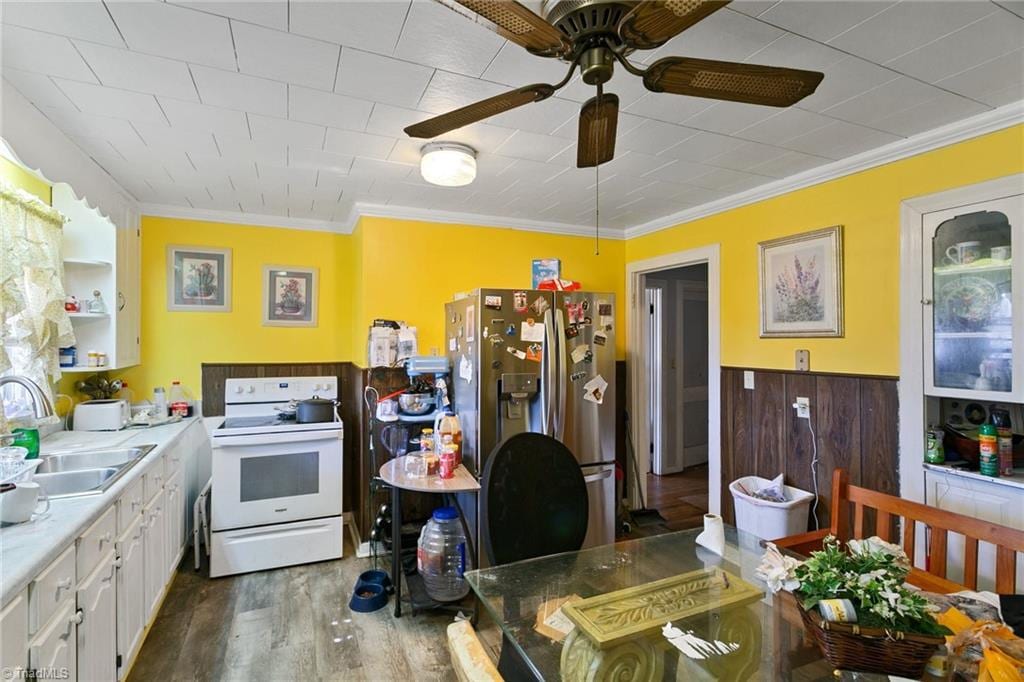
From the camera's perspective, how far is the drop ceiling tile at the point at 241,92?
5.38 feet

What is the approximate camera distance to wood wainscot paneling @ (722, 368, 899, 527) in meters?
2.29

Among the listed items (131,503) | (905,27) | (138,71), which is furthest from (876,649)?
(138,71)

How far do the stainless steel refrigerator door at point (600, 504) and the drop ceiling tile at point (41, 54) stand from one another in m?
2.94

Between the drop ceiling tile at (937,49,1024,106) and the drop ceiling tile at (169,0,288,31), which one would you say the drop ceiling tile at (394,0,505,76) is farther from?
the drop ceiling tile at (937,49,1024,106)

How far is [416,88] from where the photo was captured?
1.73 meters

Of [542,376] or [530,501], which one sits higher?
[542,376]

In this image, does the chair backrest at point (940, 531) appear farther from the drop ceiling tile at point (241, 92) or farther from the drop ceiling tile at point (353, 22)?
the drop ceiling tile at point (241, 92)

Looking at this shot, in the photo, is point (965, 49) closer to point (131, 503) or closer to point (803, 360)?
point (803, 360)

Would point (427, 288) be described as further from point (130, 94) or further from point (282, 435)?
point (130, 94)

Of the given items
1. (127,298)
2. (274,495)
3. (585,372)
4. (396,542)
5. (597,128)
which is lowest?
(396,542)

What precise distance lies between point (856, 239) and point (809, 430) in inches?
41.9

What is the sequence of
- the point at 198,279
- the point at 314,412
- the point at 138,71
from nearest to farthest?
the point at 138,71 → the point at 314,412 → the point at 198,279

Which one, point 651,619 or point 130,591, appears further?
point 130,591

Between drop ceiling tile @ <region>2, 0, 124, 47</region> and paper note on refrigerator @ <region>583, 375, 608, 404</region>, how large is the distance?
2.60 m
